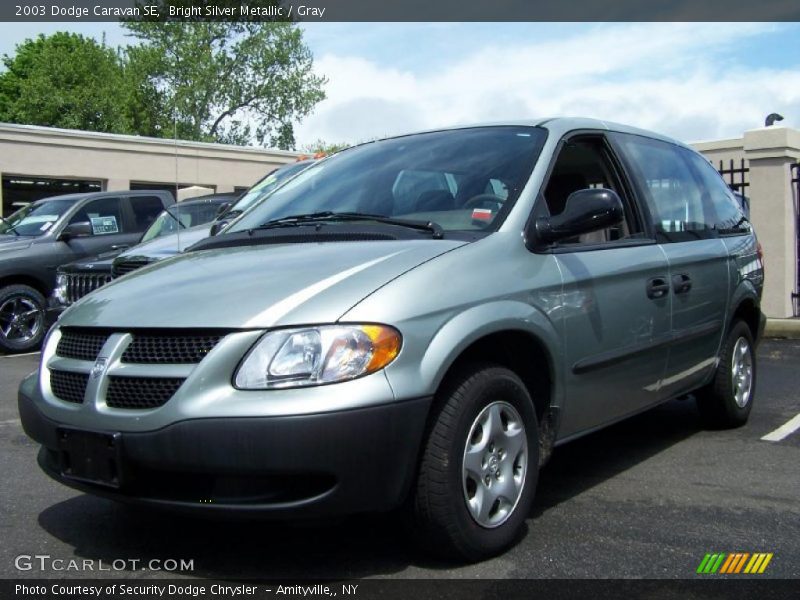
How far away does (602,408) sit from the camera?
409 centimetres

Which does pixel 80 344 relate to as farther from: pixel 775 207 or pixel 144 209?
pixel 775 207

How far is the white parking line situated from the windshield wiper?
300 cm

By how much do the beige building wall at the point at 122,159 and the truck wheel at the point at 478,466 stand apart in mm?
21411

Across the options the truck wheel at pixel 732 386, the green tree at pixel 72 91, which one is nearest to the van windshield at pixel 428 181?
the truck wheel at pixel 732 386

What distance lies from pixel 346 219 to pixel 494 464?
51.7 inches

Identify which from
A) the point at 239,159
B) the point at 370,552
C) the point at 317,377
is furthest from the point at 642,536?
the point at 239,159

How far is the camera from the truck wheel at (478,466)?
308cm

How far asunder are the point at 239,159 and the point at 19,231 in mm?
16668

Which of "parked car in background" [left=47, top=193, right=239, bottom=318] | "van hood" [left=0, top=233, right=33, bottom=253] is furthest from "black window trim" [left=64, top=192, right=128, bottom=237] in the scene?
"parked car in background" [left=47, top=193, right=239, bottom=318]

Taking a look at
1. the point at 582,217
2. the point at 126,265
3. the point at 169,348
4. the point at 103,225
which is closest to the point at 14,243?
the point at 103,225

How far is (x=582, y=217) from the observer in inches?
146

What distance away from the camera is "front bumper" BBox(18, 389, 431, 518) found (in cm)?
281

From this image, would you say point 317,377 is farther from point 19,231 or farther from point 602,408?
point 19,231

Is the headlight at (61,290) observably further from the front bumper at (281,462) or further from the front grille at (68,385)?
the front bumper at (281,462)
